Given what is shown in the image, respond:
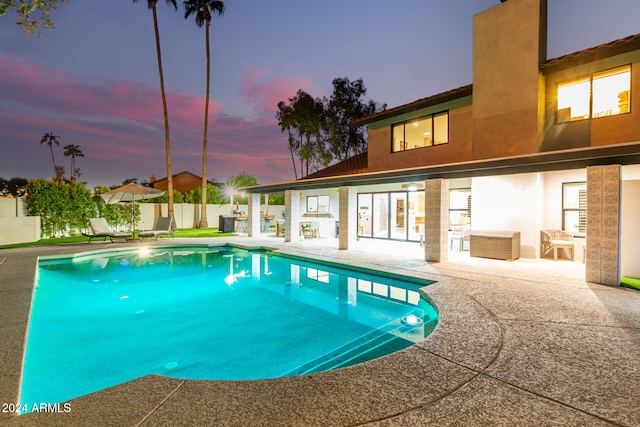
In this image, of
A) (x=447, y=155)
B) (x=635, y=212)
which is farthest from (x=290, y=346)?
(x=447, y=155)

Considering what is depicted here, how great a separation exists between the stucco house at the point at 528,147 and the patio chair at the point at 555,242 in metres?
0.17

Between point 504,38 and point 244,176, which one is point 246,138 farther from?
point 504,38

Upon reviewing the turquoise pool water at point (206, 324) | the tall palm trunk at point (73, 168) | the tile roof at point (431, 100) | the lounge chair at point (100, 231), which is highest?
the tall palm trunk at point (73, 168)

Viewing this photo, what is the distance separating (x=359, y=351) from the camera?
14.5ft

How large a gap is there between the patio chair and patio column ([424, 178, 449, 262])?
3274 mm

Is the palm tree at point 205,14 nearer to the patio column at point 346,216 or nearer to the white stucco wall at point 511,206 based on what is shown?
the patio column at point 346,216

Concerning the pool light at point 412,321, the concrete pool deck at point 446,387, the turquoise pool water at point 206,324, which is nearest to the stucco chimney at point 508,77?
the turquoise pool water at point 206,324

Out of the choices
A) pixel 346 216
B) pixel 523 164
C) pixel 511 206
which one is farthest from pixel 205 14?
pixel 523 164

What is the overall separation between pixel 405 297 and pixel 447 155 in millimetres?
6981

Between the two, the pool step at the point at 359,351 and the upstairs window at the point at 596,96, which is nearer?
the pool step at the point at 359,351

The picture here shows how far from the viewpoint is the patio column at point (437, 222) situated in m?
9.55

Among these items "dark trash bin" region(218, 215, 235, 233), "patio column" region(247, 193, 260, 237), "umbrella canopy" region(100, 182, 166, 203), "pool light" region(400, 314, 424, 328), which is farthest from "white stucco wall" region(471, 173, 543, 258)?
"umbrella canopy" region(100, 182, 166, 203)

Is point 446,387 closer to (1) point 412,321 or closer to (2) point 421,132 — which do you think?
(1) point 412,321

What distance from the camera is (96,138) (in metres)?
37.3
